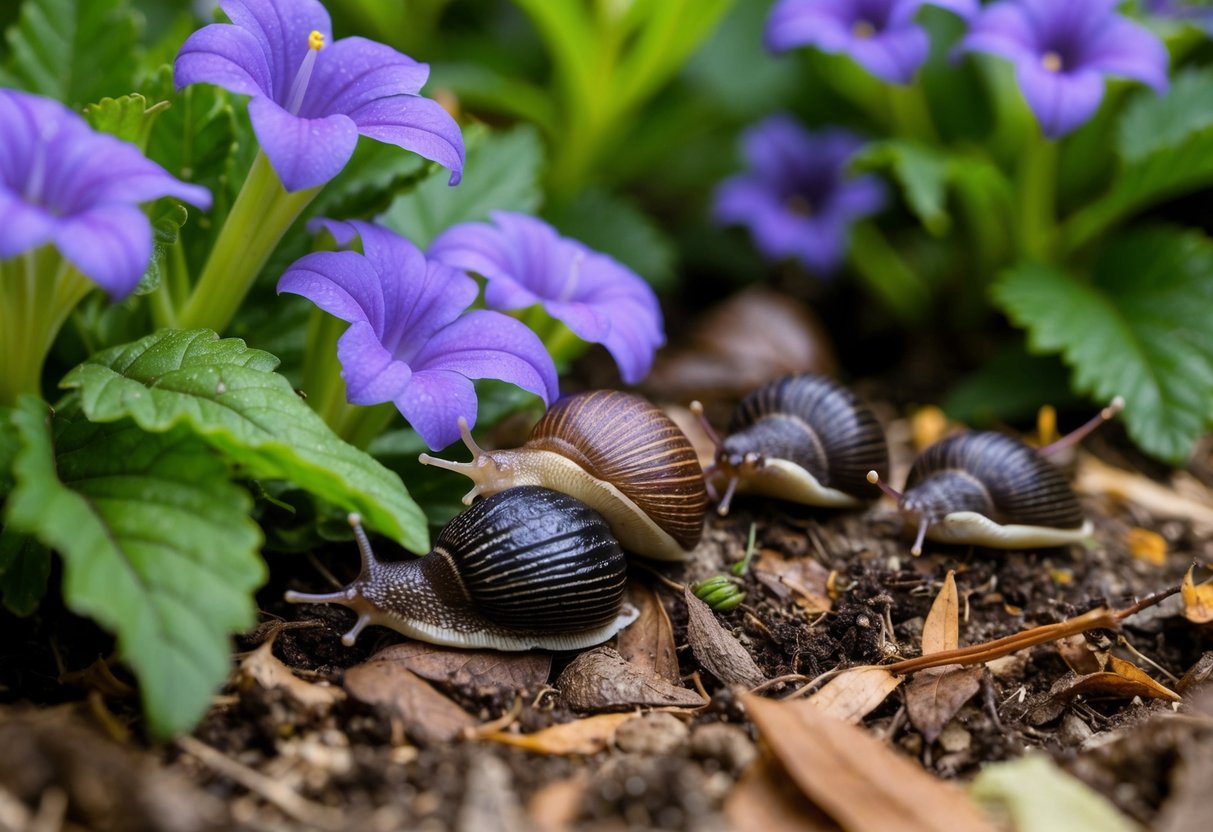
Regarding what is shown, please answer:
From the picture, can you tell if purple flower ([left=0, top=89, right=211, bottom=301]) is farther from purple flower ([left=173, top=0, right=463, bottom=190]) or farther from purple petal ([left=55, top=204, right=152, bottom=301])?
purple flower ([left=173, top=0, right=463, bottom=190])

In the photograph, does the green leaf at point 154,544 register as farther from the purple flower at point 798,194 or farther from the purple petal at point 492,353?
the purple flower at point 798,194

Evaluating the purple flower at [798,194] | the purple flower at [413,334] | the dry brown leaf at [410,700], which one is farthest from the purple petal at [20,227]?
the purple flower at [798,194]

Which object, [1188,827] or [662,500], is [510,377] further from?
[1188,827]

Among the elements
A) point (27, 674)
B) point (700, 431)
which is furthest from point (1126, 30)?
point (27, 674)

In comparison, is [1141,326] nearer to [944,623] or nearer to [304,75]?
[944,623]

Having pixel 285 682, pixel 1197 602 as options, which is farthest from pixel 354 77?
pixel 1197 602

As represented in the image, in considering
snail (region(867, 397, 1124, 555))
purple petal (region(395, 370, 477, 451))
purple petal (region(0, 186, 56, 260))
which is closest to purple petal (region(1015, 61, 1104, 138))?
snail (region(867, 397, 1124, 555))
